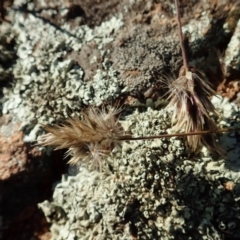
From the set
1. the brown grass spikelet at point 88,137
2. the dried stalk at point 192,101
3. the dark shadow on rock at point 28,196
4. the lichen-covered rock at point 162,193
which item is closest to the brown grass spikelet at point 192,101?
the dried stalk at point 192,101

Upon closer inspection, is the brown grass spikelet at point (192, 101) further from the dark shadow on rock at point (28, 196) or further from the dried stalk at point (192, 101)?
the dark shadow on rock at point (28, 196)

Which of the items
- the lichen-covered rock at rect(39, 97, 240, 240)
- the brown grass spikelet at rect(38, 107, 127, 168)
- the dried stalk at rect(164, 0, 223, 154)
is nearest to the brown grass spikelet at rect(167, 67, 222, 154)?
the dried stalk at rect(164, 0, 223, 154)

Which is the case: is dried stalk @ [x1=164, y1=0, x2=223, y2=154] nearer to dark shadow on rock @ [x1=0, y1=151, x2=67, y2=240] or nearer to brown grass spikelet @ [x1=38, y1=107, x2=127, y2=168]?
brown grass spikelet @ [x1=38, y1=107, x2=127, y2=168]

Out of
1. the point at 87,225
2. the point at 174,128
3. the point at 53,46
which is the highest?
the point at 53,46

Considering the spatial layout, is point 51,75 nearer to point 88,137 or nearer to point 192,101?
point 88,137

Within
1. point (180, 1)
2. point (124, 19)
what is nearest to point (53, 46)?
point (124, 19)

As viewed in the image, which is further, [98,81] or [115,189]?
[98,81]

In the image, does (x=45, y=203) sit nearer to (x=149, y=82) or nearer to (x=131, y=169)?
(x=131, y=169)

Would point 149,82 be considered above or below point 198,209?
above
